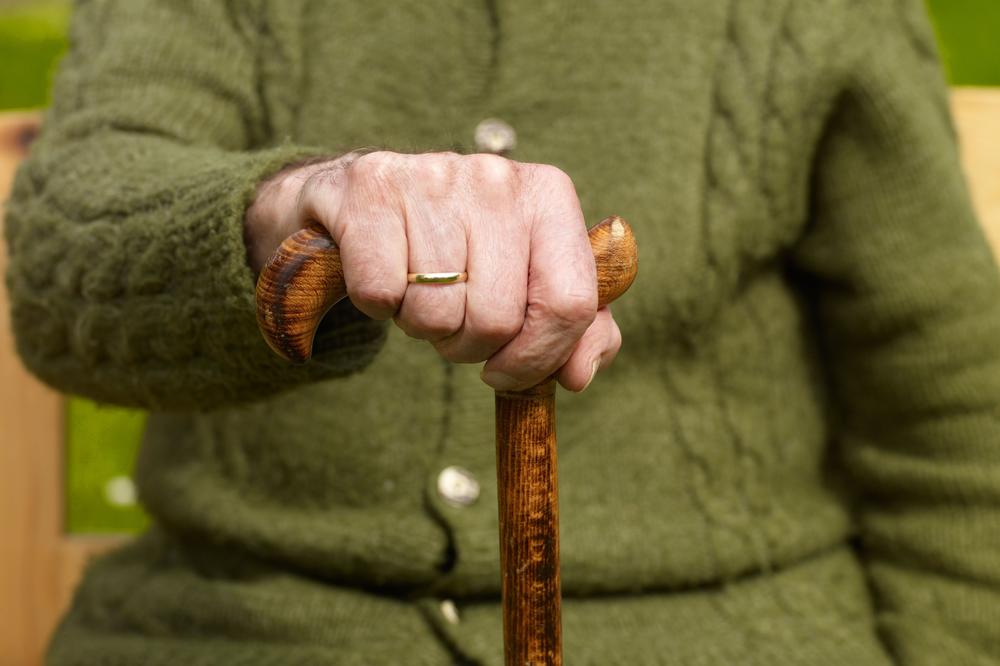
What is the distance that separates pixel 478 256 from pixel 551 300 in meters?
0.05

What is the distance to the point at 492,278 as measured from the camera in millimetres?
641

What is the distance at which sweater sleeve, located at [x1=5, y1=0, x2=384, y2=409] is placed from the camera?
84cm

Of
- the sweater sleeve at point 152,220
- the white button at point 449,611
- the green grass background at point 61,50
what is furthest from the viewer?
the green grass background at point 61,50

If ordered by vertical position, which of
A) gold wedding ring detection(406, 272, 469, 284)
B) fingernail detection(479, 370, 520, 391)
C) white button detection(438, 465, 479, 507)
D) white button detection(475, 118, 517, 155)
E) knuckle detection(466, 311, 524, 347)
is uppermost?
white button detection(475, 118, 517, 155)

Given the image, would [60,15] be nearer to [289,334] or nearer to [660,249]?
[660,249]

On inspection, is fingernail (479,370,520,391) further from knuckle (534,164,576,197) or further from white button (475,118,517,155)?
white button (475,118,517,155)

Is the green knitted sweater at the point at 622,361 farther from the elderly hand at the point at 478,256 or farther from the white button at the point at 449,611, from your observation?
the elderly hand at the point at 478,256

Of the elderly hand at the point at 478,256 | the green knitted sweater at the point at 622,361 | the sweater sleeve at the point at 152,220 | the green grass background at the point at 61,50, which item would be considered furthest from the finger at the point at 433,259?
the green grass background at the point at 61,50

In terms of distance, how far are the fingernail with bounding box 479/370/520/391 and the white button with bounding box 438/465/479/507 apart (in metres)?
0.41

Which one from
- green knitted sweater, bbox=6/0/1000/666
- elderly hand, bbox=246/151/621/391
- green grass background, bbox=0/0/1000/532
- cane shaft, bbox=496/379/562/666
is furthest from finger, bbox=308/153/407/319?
green grass background, bbox=0/0/1000/532

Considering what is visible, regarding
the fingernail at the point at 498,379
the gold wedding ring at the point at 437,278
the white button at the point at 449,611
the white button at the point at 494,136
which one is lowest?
the white button at the point at 449,611

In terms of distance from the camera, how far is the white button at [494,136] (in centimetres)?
110

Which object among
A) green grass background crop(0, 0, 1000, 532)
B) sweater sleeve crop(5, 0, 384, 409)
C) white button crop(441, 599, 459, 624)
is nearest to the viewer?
sweater sleeve crop(5, 0, 384, 409)

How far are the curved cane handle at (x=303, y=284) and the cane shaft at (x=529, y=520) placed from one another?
0.28 feet
